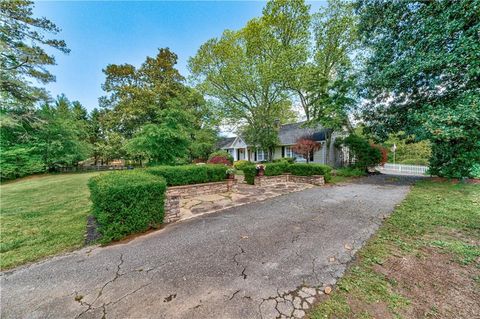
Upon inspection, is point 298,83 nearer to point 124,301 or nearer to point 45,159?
point 124,301

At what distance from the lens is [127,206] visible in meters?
3.75

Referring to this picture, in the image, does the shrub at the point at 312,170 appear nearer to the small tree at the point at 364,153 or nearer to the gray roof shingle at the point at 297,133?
the small tree at the point at 364,153

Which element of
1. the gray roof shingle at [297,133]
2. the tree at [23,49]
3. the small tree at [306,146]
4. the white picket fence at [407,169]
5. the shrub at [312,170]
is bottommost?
the white picket fence at [407,169]

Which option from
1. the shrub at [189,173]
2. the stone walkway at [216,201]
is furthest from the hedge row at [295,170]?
the shrub at [189,173]

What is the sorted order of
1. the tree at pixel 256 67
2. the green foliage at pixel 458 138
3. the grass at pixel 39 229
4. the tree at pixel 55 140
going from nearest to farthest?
1. the green foliage at pixel 458 138
2. the grass at pixel 39 229
3. the tree at pixel 256 67
4. the tree at pixel 55 140

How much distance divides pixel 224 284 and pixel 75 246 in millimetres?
3355

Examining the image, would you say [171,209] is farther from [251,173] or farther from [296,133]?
[296,133]

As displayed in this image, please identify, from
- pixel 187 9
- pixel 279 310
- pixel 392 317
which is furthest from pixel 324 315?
pixel 187 9

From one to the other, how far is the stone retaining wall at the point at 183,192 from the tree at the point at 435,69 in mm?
5392

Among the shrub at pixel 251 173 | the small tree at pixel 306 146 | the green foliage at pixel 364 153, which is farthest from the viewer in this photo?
the small tree at pixel 306 146

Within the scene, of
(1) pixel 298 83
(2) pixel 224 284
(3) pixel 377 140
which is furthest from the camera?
(1) pixel 298 83

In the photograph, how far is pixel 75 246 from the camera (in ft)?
11.7

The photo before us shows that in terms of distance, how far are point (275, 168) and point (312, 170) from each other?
6.70 ft

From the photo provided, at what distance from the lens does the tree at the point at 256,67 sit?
14406 millimetres
